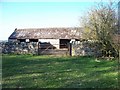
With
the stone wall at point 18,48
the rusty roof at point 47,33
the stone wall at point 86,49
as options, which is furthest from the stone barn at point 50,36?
the stone wall at point 86,49

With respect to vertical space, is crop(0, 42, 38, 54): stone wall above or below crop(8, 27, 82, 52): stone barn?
below

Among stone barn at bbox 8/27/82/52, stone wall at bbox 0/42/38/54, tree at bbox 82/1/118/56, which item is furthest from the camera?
stone barn at bbox 8/27/82/52

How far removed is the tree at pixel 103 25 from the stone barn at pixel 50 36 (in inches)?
408

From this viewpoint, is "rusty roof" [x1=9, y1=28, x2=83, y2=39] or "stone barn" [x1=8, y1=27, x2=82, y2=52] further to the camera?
"rusty roof" [x1=9, y1=28, x2=83, y2=39]

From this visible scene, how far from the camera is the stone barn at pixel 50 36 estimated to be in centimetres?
4166

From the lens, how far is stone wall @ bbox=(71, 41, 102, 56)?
3030cm

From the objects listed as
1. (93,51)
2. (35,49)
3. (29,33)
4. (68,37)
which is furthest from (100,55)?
(29,33)

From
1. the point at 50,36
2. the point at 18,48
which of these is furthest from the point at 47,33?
the point at 18,48

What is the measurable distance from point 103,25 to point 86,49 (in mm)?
4211

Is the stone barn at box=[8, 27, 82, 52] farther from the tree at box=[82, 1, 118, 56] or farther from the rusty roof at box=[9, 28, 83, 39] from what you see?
the tree at box=[82, 1, 118, 56]

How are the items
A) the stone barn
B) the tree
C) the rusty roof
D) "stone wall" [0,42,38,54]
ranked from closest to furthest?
the tree
"stone wall" [0,42,38,54]
the stone barn
the rusty roof

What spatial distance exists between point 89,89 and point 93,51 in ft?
67.8

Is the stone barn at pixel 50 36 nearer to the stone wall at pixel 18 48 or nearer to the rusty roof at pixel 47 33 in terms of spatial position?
the rusty roof at pixel 47 33

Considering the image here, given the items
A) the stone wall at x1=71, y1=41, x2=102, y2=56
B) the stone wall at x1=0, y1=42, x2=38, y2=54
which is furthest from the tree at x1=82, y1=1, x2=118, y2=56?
the stone wall at x1=0, y1=42, x2=38, y2=54
